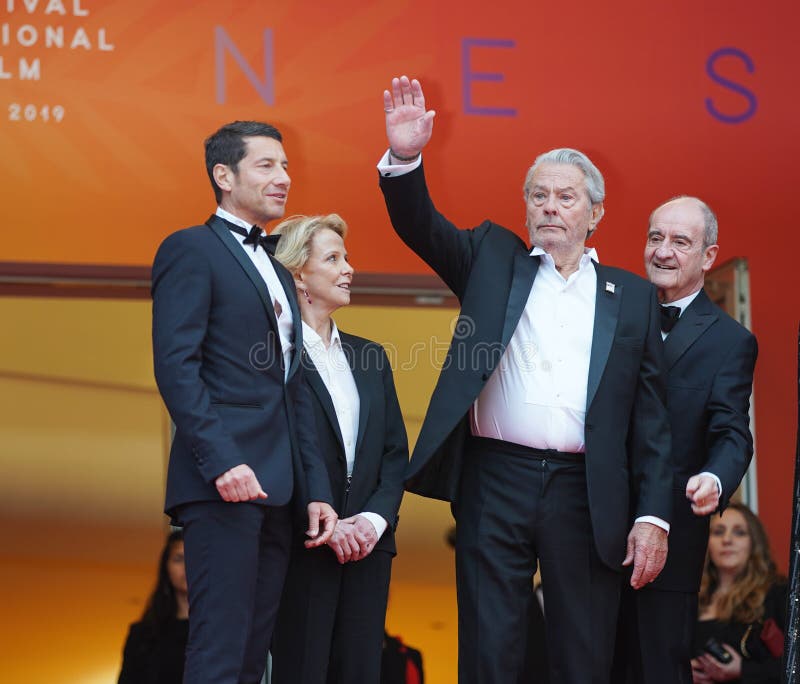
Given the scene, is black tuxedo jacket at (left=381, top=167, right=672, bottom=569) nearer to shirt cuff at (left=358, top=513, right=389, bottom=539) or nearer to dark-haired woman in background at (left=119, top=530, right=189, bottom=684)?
shirt cuff at (left=358, top=513, right=389, bottom=539)

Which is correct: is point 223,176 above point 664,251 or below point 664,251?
above

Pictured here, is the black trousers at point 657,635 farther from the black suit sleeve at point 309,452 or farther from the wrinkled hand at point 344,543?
the black suit sleeve at point 309,452

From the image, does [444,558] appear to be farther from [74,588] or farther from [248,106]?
[248,106]

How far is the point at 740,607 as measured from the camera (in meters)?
4.80

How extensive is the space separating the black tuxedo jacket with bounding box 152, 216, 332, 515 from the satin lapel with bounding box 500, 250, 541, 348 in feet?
1.75

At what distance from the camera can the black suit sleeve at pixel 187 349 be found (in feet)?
10.1

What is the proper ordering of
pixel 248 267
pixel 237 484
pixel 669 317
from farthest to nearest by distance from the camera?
pixel 669 317, pixel 248 267, pixel 237 484

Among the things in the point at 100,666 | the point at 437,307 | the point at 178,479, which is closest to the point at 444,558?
the point at 437,307

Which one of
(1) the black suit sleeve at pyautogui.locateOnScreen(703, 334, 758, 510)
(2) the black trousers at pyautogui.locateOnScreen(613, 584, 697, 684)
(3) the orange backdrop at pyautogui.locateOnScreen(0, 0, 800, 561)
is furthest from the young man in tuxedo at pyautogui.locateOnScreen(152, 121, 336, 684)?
(3) the orange backdrop at pyautogui.locateOnScreen(0, 0, 800, 561)

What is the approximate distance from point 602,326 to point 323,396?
0.79m

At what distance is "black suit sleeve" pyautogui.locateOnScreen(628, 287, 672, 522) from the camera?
11.5ft

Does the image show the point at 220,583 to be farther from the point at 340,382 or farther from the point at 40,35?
the point at 40,35

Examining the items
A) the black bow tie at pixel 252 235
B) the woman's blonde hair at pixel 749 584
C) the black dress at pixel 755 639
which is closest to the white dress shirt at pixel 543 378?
the black bow tie at pixel 252 235

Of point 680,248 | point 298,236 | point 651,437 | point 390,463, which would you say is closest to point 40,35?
point 298,236
